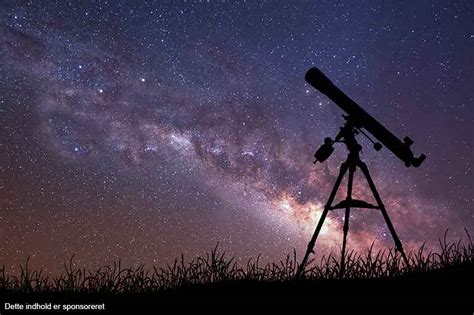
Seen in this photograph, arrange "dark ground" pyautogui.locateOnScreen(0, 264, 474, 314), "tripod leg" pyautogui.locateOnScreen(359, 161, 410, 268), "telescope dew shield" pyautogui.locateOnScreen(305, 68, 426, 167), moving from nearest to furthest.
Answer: "dark ground" pyautogui.locateOnScreen(0, 264, 474, 314) < "tripod leg" pyautogui.locateOnScreen(359, 161, 410, 268) < "telescope dew shield" pyautogui.locateOnScreen(305, 68, 426, 167)

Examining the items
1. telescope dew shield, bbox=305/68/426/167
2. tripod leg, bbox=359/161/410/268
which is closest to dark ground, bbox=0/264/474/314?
tripod leg, bbox=359/161/410/268

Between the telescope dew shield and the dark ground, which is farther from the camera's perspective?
the telescope dew shield

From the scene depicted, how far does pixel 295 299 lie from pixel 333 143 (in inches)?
120

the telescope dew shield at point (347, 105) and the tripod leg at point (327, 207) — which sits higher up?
the telescope dew shield at point (347, 105)

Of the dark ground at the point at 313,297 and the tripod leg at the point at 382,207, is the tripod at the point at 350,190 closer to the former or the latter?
the tripod leg at the point at 382,207

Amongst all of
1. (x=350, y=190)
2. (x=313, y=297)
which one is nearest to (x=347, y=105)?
(x=350, y=190)

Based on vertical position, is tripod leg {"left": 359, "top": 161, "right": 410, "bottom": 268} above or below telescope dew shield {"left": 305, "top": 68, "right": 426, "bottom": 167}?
below

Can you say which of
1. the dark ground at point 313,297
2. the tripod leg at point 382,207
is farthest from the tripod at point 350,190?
A: the dark ground at point 313,297

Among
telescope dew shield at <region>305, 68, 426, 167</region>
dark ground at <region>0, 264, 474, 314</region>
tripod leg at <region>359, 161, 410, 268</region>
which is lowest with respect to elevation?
dark ground at <region>0, 264, 474, 314</region>

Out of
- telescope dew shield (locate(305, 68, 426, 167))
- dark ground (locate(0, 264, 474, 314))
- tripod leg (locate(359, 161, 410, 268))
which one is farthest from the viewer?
telescope dew shield (locate(305, 68, 426, 167))

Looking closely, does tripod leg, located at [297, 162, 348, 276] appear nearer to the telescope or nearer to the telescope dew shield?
the telescope

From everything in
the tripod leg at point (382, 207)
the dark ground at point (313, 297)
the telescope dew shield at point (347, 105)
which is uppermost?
the telescope dew shield at point (347, 105)

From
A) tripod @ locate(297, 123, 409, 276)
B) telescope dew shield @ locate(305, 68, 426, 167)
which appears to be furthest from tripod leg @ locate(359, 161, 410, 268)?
telescope dew shield @ locate(305, 68, 426, 167)

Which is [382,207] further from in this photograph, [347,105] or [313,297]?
[313,297]
